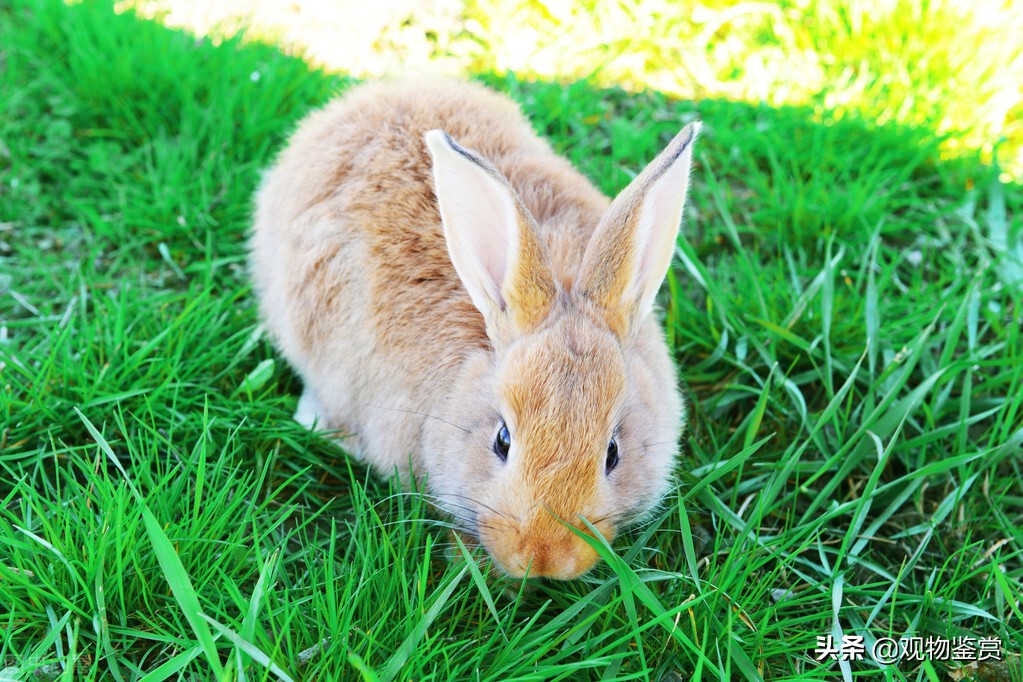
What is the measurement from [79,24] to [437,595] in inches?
158

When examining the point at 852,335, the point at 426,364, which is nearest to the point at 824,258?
the point at 852,335

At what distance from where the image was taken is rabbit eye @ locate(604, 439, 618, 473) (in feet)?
9.42

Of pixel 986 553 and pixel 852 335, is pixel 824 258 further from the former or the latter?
pixel 986 553

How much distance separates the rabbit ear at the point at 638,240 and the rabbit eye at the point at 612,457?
439 mm

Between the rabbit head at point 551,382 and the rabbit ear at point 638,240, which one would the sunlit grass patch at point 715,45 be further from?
the rabbit head at point 551,382

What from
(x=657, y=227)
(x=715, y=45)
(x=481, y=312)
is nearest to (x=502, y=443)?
(x=481, y=312)

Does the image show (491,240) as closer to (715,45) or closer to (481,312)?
(481,312)

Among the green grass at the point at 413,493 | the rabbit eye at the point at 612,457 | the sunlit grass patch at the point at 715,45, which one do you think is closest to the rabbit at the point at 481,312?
the rabbit eye at the point at 612,457

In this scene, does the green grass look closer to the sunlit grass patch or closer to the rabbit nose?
the rabbit nose

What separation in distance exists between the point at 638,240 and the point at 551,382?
23.9 inches

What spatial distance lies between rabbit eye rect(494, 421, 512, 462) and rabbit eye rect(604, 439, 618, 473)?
12.8 inches

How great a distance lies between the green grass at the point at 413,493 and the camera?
9.05 feet

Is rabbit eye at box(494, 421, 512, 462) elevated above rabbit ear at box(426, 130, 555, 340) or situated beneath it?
situated beneath

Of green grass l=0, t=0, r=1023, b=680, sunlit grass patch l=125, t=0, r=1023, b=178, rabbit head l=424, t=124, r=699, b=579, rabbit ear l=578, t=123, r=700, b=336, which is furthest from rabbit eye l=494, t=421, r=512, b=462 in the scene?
sunlit grass patch l=125, t=0, r=1023, b=178
